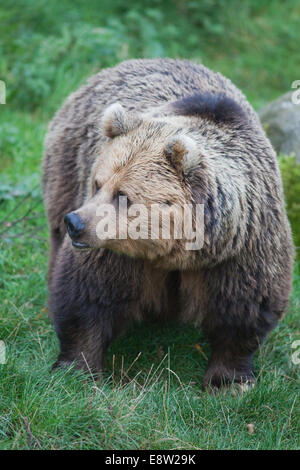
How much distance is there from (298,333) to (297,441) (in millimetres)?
1547

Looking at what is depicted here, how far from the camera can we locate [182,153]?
4.32m

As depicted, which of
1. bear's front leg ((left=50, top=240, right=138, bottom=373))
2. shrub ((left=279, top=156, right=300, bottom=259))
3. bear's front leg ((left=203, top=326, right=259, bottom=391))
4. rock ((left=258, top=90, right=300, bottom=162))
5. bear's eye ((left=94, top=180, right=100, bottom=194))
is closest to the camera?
bear's eye ((left=94, top=180, right=100, bottom=194))

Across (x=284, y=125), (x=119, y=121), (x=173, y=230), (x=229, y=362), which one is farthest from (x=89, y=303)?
(x=284, y=125)

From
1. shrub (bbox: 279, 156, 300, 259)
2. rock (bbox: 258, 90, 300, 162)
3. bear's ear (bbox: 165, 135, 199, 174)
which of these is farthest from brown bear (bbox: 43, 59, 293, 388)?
rock (bbox: 258, 90, 300, 162)

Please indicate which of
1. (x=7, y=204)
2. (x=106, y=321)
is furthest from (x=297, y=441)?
(x=7, y=204)

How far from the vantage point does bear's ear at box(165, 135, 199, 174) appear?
14.1ft

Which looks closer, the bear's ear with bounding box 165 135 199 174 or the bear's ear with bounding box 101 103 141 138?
the bear's ear with bounding box 165 135 199 174

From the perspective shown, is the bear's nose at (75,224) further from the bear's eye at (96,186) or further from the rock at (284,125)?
the rock at (284,125)

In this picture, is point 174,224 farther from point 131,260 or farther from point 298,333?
point 298,333

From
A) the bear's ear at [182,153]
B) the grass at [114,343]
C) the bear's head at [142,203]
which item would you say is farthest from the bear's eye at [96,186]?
the grass at [114,343]

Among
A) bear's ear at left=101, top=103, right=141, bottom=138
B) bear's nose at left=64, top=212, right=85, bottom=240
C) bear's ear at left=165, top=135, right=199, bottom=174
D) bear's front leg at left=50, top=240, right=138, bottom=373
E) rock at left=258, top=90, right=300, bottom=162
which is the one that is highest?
rock at left=258, top=90, right=300, bottom=162

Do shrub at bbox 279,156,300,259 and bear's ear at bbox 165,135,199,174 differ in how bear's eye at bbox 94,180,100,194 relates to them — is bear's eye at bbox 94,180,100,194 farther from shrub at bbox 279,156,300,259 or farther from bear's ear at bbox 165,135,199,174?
shrub at bbox 279,156,300,259

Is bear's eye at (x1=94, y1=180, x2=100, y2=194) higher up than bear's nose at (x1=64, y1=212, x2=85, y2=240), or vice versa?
bear's eye at (x1=94, y1=180, x2=100, y2=194)

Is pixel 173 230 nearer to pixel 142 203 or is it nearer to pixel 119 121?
pixel 142 203
